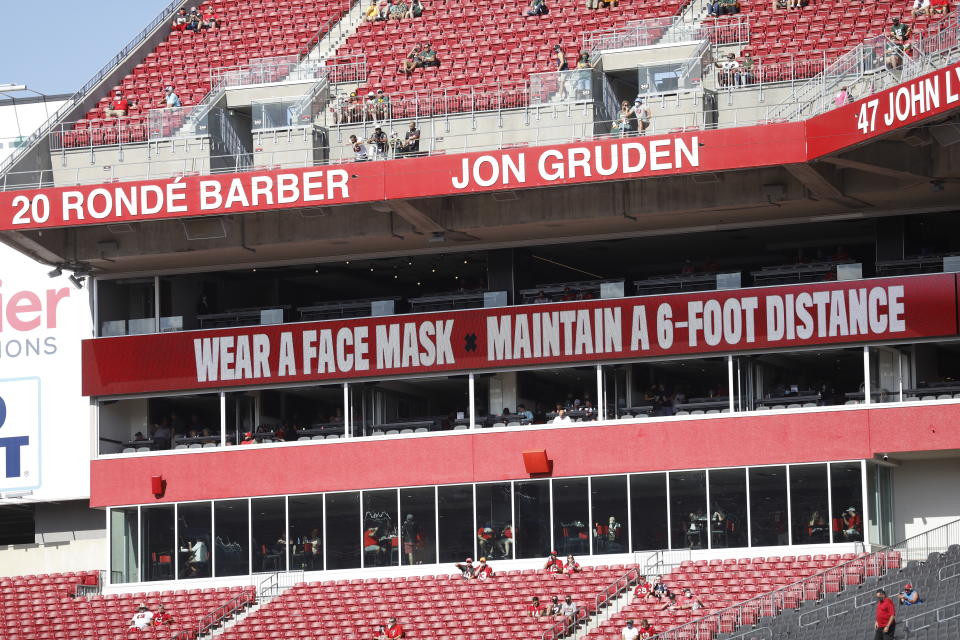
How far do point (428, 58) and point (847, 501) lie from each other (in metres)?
14.0

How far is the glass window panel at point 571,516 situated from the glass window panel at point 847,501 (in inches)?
191

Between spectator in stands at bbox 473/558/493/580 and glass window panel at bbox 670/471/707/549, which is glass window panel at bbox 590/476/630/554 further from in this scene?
spectator in stands at bbox 473/558/493/580

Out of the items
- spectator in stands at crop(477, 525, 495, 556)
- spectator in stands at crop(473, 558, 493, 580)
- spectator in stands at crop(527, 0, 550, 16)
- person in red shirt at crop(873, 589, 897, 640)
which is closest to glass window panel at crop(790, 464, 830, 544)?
spectator in stands at crop(473, 558, 493, 580)

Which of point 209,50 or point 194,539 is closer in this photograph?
point 194,539

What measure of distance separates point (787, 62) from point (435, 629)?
13.0 metres

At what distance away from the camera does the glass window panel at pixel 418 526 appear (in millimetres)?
36594

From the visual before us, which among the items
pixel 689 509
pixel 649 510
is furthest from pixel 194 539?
pixel 689 509

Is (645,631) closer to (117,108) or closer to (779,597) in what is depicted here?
(779,597)

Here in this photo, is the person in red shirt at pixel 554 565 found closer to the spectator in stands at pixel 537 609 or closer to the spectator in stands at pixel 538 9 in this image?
the spectator in stands at pixel 537 609

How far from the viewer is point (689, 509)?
35.0 meters

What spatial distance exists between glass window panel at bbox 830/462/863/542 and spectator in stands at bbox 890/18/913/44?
26.1 feet

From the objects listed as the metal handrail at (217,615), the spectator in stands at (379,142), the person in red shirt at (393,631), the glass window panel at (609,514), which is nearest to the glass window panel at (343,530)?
the metal handrail at (217,615)

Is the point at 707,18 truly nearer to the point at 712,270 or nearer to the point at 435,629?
the point at 712,270

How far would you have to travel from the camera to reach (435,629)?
1305 inches
